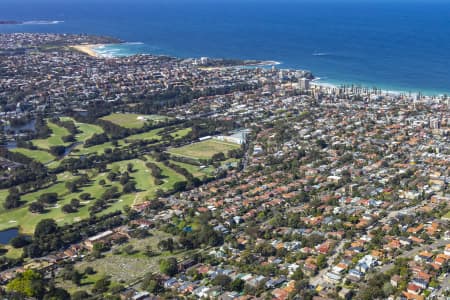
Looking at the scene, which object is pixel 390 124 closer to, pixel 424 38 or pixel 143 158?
pixel 143 158

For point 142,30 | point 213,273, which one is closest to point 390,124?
point 213,273

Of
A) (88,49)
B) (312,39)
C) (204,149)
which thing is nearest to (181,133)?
(204,149)

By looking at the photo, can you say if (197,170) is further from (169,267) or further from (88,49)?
(88,49)

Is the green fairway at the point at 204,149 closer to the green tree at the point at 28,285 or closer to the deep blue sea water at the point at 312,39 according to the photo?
the green tree at the point at 28,285

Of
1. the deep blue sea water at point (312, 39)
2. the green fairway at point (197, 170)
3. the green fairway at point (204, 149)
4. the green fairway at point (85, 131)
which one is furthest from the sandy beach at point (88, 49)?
the green fairway at point (197, 170)

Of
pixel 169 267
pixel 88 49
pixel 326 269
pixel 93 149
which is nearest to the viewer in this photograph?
pixel 326 269

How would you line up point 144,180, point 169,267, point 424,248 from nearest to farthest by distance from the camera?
1. point 169,267
2. point 424,248
3. point 144,180

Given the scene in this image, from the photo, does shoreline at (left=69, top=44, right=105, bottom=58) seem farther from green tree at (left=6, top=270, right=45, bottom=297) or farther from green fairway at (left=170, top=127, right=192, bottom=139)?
green tree at (left=6, top=270, right=45, bottom=297)
